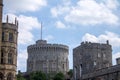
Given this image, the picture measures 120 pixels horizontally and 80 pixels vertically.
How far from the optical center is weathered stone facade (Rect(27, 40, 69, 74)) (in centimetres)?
13525

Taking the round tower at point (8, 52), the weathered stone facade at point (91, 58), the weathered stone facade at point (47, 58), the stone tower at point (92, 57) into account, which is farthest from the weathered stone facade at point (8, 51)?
the weathered stone facade at point (47, 58)

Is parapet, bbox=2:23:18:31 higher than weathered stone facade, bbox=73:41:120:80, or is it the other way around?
parapet, bbox=2:23:18:31

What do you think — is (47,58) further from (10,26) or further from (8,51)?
(8,51)

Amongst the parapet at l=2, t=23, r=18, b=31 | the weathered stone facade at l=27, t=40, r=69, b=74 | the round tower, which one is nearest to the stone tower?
the round tower

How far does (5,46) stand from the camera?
71.7 m

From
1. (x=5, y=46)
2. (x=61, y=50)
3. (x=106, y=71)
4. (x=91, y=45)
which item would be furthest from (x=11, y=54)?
(x=61, y=50)

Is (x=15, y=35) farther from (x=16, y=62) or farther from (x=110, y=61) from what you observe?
(x=110, y=61)

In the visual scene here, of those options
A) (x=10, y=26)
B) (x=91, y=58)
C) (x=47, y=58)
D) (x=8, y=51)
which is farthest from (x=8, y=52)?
(x=47, y=58)

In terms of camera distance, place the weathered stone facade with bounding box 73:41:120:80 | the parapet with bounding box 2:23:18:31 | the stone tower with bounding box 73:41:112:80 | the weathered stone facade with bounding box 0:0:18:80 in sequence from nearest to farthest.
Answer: the weathered stone facade with bounding box 0:0:18:80, the parapet with bounding box 2:23:18:31, the weathered stone facade with bounding box 73:41:120:80, the stone tower with bounding box 73:41:112:80

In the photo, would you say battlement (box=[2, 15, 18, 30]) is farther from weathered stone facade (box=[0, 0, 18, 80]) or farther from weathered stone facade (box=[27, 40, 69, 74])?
weathered stone facade (box=[27, 40, 69, 74])

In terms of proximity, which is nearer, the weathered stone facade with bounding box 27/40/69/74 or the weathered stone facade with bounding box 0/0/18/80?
the weathered stone facade with bounding box 0/0/18/80

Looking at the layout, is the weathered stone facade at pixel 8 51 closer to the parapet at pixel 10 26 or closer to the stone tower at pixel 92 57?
the parapet at pixel 10 26

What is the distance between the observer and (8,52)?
71938 mm

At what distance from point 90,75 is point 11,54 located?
77.2ft
